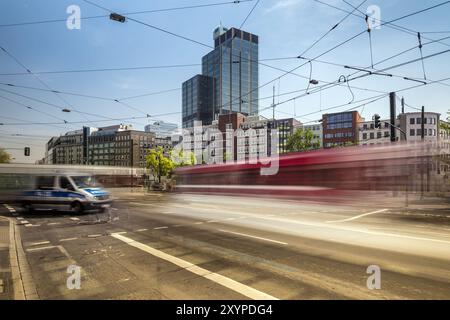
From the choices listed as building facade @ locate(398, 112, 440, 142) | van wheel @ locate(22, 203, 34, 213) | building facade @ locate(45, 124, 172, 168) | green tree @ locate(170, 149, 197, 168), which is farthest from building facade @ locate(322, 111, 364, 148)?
van wheel @ locate(22, 203, 34, 213)

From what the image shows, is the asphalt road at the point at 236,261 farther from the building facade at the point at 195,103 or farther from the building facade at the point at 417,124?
the building facade at the point at 195,103

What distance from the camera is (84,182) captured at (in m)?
15.5

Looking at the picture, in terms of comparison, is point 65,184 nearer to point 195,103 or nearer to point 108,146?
point 195,103

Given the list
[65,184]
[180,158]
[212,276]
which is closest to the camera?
[212,276]

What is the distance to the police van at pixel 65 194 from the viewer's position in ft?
48.1

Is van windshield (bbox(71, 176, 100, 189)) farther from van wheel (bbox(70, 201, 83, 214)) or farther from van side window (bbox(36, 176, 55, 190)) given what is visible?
van side window (bbox(36, 176, 55, 190))

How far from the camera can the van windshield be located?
15086mm

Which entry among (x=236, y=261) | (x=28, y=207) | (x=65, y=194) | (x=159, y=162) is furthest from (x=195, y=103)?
(x=236, y=261)

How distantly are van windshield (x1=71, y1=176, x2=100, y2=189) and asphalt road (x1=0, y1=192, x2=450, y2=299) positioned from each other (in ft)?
14.9

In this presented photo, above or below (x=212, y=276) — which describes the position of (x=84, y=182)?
above

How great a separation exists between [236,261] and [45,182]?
544 inches

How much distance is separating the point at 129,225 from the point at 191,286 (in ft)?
23.5

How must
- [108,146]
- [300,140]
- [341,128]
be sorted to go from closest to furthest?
[300,140] < [341,128] < [108,146]

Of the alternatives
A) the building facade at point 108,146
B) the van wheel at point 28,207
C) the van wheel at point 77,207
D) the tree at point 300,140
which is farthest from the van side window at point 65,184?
the building facade at point 108,146
